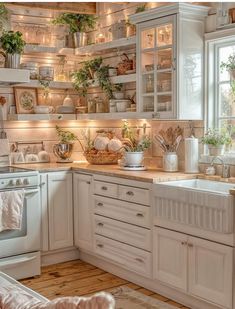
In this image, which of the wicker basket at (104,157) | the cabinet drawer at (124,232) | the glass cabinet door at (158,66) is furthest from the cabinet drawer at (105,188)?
the glass cabinet door at (158,66)

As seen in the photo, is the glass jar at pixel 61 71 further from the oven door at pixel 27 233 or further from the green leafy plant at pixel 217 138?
the green leafy plant at pixel 217 138

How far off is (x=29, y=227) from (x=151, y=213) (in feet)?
4.01

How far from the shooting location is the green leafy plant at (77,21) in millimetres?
5258

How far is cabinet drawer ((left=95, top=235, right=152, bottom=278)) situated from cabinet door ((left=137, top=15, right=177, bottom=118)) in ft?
3.90

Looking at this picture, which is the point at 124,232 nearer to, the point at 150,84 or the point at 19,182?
the point at 19,182

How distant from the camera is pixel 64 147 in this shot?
202 inches

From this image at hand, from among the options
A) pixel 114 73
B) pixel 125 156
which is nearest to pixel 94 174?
pixel 125 156

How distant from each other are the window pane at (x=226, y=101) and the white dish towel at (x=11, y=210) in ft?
6.30

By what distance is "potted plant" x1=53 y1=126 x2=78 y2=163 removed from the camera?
512 centimetres

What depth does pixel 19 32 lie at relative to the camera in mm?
4773

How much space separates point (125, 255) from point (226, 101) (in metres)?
1.59

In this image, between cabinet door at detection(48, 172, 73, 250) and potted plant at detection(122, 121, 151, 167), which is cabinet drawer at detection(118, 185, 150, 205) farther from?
cabinet door at detection(48, 172, 73, 250)

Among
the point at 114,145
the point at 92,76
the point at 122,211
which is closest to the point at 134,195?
the point at 122,211

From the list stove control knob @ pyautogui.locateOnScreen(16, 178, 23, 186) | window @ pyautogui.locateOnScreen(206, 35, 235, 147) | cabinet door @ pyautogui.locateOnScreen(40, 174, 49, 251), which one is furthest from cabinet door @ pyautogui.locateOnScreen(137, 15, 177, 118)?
stove control knob @ pyautogui.locateOnScreen(16, 178, 23, 186)
